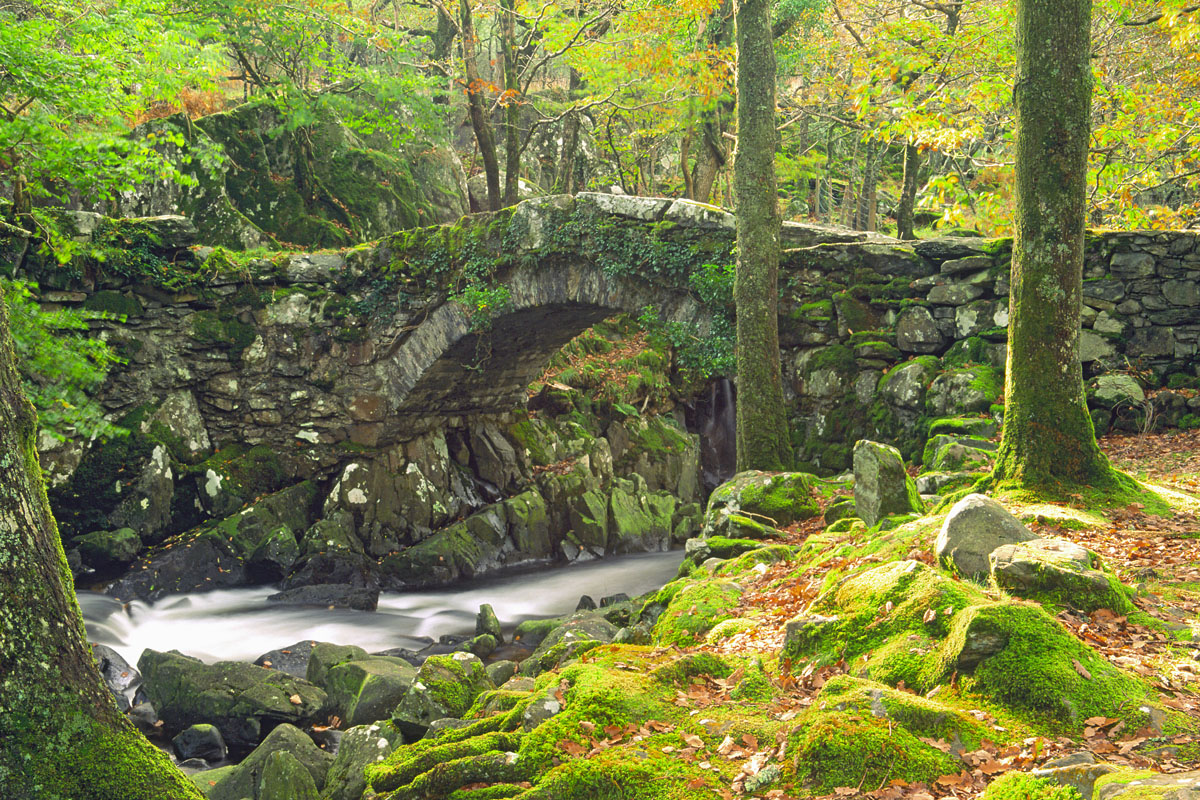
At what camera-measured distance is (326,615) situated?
9633 mm

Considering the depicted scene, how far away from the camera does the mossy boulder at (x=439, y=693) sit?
162 inches

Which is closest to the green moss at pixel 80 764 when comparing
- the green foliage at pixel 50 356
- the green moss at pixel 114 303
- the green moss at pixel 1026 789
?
the green moss at pixel 1026 789

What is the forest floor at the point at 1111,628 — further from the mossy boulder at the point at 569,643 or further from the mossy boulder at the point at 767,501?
the mossy boulder at the point at 767,501

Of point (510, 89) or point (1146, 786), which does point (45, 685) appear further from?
point (510, 89)

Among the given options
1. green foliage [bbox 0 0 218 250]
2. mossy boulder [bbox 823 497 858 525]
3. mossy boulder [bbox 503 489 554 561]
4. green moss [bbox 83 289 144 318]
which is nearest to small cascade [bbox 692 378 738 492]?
mossy boulder [bbox 503 489 554 561]

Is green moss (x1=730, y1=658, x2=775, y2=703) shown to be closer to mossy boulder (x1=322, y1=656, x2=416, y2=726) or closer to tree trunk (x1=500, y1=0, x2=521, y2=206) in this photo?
mossy boulder (x1=322, y1=656, x2=416, y2=726)

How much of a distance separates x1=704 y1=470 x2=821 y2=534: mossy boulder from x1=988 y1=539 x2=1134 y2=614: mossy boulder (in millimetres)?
3571

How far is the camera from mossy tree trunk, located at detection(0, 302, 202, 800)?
2596mm

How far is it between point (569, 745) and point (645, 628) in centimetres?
250

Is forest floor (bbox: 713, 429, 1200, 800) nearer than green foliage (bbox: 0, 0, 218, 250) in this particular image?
Yes

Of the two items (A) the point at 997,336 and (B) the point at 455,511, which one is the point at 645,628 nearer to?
(A) the point at 997,336

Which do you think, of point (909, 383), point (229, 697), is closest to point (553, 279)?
point (909, 383)

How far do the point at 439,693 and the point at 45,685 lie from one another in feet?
6.49

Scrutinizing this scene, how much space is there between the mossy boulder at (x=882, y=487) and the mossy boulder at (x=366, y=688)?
11.4 feet
